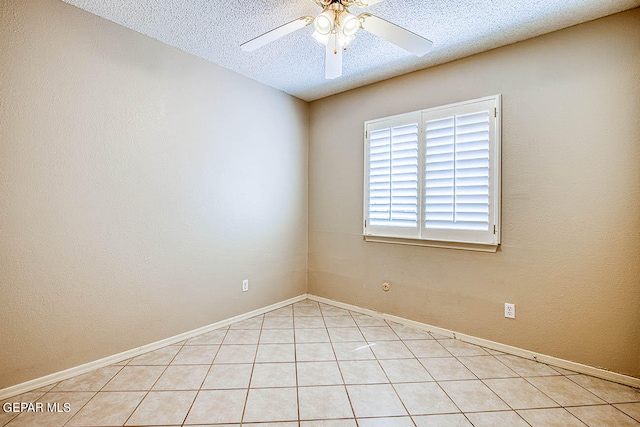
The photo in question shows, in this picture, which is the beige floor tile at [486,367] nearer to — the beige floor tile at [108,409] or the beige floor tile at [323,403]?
the beige floor tile at [323,403]

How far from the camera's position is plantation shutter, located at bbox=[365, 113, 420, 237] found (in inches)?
118

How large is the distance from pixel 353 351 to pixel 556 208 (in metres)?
1.86

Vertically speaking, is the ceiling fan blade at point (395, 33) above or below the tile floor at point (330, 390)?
above

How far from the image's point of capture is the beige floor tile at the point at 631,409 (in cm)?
176

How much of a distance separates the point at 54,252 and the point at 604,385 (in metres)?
3.65

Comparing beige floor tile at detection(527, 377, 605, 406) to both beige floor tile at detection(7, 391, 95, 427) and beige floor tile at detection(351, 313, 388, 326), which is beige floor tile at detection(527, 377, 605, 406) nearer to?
beige floor tile at detection(351, 313, 388, 326)

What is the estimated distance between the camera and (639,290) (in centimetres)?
204

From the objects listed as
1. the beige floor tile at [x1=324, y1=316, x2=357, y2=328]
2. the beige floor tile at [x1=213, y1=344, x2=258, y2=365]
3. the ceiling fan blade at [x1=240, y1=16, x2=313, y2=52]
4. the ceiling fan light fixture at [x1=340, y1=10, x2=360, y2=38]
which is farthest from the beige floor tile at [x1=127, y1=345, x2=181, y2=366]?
the ceiling fan light fixture at [x1=340, y1=10, x2=360, y2=38]

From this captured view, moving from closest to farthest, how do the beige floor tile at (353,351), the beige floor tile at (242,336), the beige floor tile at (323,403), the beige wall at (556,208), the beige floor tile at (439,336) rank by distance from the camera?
1. the beige floor tile at (323,403)
2. the beige wall at (556,208)
3. the beige floor tile at (353,351)
4. the beige floor tile at (242,336)
5. the beige floor tile at (439,336)

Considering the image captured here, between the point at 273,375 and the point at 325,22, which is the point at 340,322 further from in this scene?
the point at 325,22

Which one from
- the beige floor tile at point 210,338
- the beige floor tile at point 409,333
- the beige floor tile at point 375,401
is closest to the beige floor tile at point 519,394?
the beige floor tile at point 375,401

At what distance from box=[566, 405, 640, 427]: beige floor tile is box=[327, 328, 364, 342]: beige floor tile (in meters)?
1.47

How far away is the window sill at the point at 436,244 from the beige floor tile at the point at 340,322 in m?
0.84

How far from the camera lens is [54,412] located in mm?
1723
